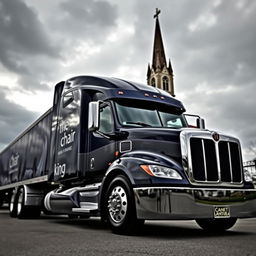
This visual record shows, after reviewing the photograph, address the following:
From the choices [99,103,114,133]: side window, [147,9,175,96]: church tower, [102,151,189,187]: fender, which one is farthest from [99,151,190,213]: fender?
[147,9,175,96]: church tower

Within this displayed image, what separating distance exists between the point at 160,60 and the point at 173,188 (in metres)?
92.7

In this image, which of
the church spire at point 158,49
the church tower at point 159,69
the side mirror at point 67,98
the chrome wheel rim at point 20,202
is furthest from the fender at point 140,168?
the church spire at point 158,49

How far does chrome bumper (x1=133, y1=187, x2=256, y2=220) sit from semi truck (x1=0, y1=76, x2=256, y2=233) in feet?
0.05

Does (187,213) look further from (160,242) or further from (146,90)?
(146,90)

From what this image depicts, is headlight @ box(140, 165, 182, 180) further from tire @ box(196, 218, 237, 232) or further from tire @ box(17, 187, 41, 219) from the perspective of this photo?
tire @ box(17, 187, 41, 219)

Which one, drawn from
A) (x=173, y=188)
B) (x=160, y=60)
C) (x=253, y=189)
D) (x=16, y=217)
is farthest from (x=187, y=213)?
(x=160, y=60)

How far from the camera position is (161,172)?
5.58 m

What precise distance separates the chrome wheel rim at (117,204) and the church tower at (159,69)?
8815cm

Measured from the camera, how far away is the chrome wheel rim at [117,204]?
586 cm

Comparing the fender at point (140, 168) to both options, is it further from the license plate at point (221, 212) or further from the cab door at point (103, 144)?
the license plate at point (221, 212)

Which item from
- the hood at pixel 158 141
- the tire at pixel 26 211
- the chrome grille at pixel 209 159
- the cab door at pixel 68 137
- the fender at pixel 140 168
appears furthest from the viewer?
the tire at pixel 26 211

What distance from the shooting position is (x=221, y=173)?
19.8ft

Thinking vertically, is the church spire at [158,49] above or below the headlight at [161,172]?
above

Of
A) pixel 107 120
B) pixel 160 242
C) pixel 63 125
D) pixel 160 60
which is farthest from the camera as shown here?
pixel 160 60
